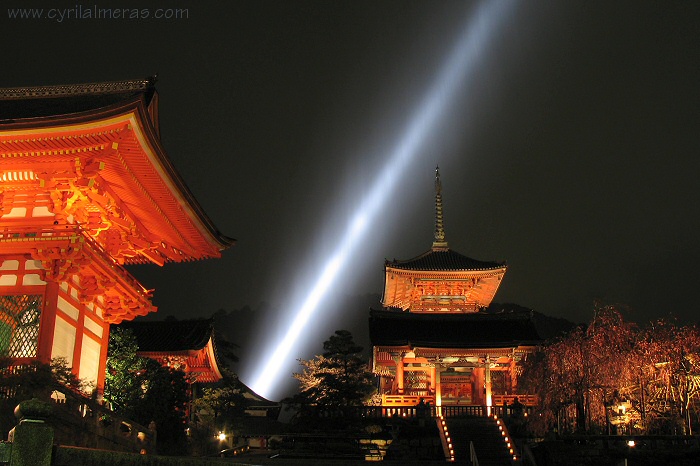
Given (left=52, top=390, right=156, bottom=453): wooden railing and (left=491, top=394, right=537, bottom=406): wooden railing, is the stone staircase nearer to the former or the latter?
(left=491, top=394, right=537, bottom=406): wooden railing

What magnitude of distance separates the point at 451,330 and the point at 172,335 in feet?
50.4

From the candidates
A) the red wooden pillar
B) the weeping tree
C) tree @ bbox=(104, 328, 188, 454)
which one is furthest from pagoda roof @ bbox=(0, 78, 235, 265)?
the weeping tree

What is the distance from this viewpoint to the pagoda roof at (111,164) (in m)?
19.9

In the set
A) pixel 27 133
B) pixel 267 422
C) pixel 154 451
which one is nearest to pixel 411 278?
pixel 267 422

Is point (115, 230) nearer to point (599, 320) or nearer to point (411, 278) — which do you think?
point (599, 320)

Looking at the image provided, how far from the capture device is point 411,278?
48.2 m

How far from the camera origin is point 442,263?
49.8m

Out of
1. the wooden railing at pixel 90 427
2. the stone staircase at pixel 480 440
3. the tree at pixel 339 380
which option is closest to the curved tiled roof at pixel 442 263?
the tree at pixel 339 380

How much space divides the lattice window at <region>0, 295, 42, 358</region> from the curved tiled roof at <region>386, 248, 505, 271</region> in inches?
1175

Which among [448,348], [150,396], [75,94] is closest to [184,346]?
[150,396]

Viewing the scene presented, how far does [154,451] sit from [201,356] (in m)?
14.9

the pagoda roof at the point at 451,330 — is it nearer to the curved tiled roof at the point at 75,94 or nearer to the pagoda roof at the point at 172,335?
the pagoda roof at the point at 172,335

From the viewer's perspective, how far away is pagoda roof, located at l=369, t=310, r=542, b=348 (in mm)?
39594

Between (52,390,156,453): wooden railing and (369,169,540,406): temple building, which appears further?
(369,169,540,406): temple building
